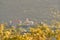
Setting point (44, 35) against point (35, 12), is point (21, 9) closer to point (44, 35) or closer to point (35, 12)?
point (35, 12)

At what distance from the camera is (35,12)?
69.6 meters

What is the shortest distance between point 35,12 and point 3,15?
27.5 feet

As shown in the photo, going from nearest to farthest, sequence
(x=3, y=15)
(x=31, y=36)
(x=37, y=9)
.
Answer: (x=31, y=36), (x=3, y=15), (x=37, y=9)

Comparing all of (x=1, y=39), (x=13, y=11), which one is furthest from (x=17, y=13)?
(x=1, y=39)

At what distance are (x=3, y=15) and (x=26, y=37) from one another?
156 feet

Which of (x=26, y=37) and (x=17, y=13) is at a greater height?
(x=26, y=37)

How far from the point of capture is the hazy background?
63312 mm

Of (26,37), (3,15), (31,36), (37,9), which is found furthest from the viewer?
(37,9)

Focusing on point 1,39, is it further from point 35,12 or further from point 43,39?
point 35,12

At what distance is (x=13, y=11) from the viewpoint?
7125 centimetres

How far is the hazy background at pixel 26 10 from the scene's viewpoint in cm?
6331

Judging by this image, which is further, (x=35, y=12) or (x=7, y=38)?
(x=35, y=12)

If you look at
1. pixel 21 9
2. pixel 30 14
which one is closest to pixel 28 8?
pixel 21 9

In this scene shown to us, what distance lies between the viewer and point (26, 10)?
232ft
